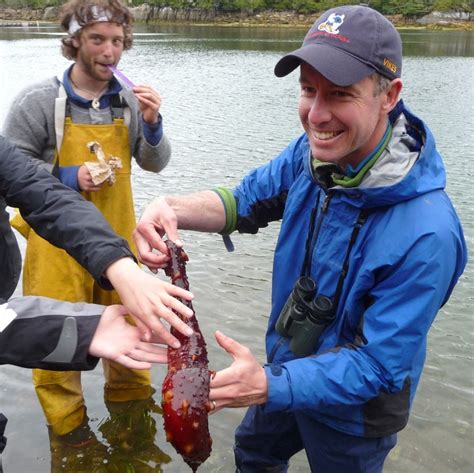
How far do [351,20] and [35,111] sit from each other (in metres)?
2.70

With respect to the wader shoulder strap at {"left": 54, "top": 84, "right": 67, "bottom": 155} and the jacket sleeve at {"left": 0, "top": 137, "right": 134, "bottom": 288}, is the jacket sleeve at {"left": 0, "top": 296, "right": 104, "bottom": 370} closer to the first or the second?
the jacket sleeve at {"left": 0, "top": 137, "right": 134, "bottom": 288}

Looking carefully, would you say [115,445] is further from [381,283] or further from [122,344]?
[381,283]

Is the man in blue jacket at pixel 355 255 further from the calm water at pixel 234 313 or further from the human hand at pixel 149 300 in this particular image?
the calm water at pixel 234 313

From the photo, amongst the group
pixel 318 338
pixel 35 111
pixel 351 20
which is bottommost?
pixel 318 338

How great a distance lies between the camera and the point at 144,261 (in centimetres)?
352

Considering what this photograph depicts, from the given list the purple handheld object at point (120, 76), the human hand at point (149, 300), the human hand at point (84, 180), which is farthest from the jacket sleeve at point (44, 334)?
the purple handheld object at point (120, 76)

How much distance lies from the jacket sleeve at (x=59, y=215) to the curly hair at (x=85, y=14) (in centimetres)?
199

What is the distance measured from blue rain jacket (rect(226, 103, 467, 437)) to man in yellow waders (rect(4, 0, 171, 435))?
2.18 m

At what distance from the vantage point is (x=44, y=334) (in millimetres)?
2537

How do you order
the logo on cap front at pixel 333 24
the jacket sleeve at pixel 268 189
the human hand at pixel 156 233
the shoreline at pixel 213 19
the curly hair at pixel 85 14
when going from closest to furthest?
the logo on cap front at pixel 333 24 < the human hand at pixel 156 233 < the jacket sleeve at pixel 268 189 < the curly hair at pixel 85 14 < the shoreline at pixel 213 19

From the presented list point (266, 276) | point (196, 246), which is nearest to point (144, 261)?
point (266, 276)

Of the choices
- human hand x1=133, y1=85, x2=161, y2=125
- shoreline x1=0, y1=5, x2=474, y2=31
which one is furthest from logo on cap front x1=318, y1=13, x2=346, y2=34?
shoreline x1=0, y1=5, x2=474, y2=31

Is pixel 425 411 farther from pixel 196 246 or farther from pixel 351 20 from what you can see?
pixel 196 246

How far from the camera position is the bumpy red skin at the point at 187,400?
8.18 ft
